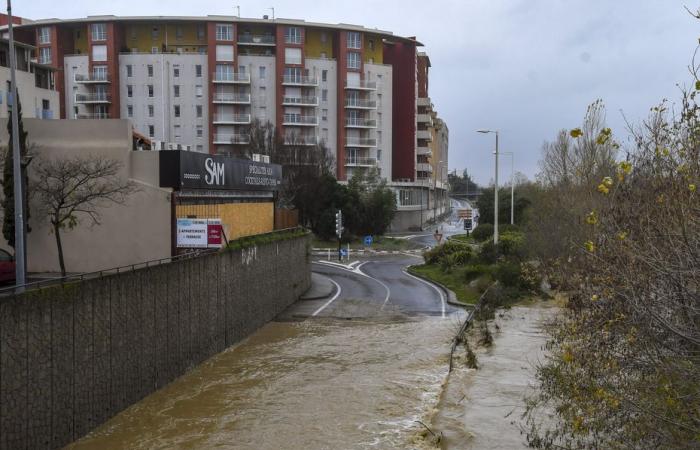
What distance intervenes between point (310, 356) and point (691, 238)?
1462cm

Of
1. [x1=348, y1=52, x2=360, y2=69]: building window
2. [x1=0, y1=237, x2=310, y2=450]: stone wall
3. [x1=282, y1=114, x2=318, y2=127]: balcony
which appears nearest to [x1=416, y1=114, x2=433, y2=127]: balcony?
[x1=348, y1=52, x2=360, y2=69]: building window

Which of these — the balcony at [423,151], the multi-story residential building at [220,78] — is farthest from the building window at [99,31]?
the balcony at [423,151]

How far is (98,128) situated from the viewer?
71.1 feet

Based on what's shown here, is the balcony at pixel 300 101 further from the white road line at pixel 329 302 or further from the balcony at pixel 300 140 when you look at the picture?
the white road line at pixel 329 302

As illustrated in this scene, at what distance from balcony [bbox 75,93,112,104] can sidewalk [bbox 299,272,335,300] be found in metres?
42.2

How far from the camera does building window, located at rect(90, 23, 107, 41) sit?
70.4 metres

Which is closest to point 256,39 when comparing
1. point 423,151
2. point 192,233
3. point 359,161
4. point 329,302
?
point 359,161

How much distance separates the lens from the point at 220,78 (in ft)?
235

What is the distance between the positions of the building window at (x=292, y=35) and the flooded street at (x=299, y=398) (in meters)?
54.5

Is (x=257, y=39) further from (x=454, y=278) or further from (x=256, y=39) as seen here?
(x=454, y=278)

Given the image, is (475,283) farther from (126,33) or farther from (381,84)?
(126,33)

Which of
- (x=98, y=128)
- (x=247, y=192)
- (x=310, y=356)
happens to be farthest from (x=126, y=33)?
(x=310, y=356)

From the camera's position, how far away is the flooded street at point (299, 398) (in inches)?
530

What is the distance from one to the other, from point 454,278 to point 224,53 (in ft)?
144
